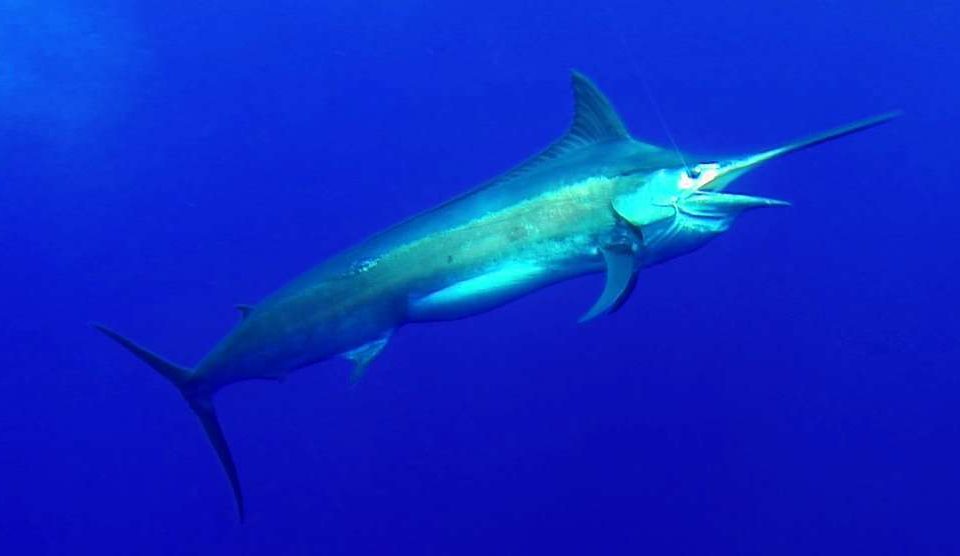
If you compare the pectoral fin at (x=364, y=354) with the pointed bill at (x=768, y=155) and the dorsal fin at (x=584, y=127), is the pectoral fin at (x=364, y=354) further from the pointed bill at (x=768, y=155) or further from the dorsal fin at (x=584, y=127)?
the pointed bill at (x=768, y=155)

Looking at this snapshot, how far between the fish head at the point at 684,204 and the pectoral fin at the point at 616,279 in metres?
0.13

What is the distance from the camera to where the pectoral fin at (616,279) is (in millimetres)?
3670

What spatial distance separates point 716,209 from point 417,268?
60.5 inches

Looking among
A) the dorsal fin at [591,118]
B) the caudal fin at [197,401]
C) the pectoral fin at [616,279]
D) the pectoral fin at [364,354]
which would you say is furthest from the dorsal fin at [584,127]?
the caudal fin at [197,401]

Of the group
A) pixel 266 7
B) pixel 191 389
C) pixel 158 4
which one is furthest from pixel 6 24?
pixel 191 389

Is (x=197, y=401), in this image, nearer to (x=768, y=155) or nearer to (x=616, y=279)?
(x=616, y=279)

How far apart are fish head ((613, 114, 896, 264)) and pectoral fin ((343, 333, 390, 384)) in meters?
1.47

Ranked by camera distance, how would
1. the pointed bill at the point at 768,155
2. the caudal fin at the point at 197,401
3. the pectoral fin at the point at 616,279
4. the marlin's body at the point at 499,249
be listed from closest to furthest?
the pointed bill at the point at 768,155 → the pectoral fin at the point at 616,279 → the marlin's body at the point at 499,249 → the caudal fin at the point at 197,401

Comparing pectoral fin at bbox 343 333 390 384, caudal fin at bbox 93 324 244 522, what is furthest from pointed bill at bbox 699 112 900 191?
caudal fin at bbox 93 324 244 522

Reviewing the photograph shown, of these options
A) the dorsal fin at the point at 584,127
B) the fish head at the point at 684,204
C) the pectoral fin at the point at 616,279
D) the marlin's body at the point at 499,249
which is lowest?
the pectoral fin at the point at 616,279

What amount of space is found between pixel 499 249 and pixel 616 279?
2.09ft

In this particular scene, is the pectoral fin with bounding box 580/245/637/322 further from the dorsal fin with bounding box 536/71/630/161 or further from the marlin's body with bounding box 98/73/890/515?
the dorsal fin with bounding box 536/71/630/161

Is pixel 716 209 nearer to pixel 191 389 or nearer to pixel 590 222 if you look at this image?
pixel 590 222

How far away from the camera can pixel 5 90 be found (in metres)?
11.7
